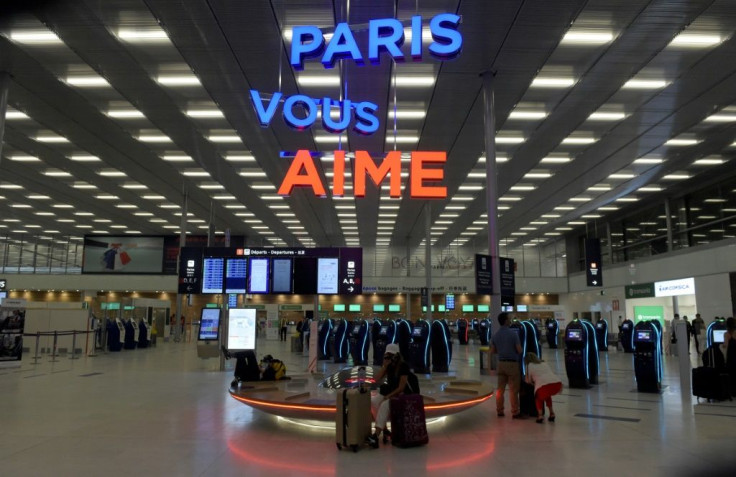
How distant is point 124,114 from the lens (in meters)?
14.4

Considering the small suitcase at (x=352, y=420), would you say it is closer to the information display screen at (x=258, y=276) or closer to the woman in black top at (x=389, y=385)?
the woman in black top at (x=389, y=385)

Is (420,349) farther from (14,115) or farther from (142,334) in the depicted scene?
(142,334)

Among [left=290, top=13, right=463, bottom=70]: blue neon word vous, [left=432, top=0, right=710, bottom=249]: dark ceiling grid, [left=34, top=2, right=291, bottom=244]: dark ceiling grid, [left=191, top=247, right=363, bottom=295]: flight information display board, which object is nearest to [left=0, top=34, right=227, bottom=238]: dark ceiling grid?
[left=34, top=2, right=291, bottom=244]: dark ceiling grid

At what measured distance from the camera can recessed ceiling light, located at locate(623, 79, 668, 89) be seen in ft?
40.7

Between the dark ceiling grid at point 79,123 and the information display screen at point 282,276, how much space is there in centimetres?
688

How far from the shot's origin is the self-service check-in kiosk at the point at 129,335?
79.6 ft

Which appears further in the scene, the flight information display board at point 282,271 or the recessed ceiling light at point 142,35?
the flight information display board at point 282,271

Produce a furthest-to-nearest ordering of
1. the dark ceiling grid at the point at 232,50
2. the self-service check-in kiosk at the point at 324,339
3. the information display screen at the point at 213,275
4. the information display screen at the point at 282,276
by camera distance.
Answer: the self-service check-in kiosk at the point at 324,339, the information display screen at the point at 213,275, the information display screen at the point at 282,276, the dark ceiling grid at the point at 232,50

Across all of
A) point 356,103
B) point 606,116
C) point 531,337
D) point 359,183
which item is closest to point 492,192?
point 359,183

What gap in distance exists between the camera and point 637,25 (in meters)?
9.92

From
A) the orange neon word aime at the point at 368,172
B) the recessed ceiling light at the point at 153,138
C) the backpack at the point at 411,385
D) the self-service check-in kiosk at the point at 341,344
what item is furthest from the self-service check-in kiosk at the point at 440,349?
the recessed ceiling light at the point at 153,138

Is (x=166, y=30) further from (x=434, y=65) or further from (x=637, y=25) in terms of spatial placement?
(x=637, y=25)

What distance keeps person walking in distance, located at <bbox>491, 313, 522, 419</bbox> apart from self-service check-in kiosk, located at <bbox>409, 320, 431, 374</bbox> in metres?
6.34

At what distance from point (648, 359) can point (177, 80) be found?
1182 cm
